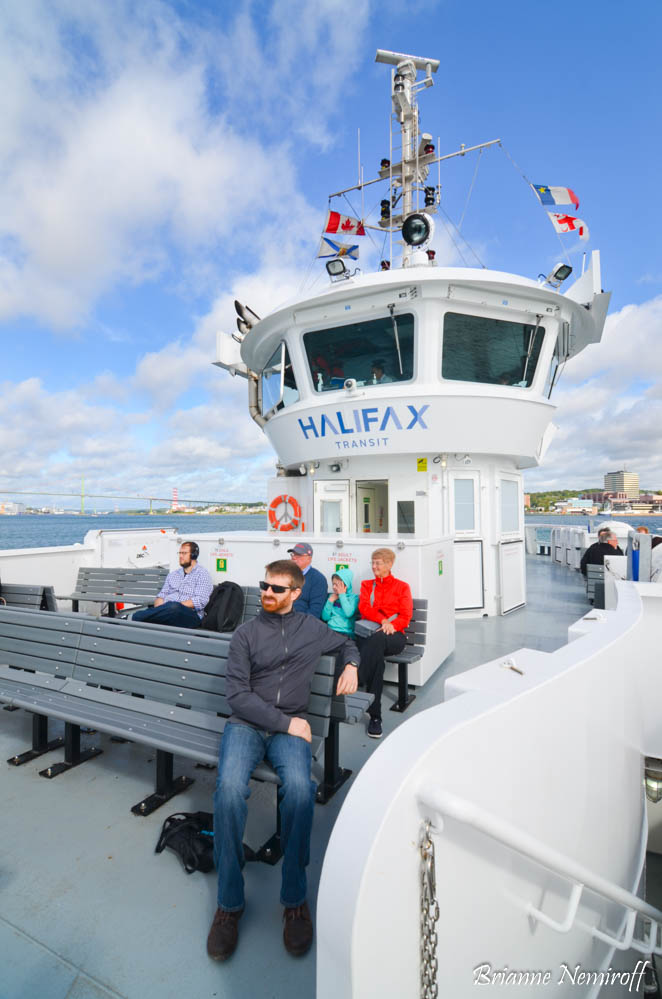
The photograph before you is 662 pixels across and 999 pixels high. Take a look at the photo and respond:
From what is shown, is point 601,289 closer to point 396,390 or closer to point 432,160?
point 396,390

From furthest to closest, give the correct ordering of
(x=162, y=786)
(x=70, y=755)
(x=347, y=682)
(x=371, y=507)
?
1. (x=371, y=507)
2. (x=70, y=755)
3. (x=162, y=786)
4. (x=347, y=682)

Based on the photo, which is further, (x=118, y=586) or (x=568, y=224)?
(x=568, y=224)

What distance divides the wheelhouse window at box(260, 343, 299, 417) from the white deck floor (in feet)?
22.1

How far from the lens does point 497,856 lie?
61.3 inches

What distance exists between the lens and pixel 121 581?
23.9 ft

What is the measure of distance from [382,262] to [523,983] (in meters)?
10.3

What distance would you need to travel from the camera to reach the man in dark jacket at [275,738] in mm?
2191

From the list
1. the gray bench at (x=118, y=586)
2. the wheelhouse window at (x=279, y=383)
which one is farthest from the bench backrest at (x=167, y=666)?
A: the wheelhouse window at (x=279, y=383)

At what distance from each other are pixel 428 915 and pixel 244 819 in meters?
1.19

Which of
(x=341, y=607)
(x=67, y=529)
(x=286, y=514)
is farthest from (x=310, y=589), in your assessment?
(x=67, y=529)

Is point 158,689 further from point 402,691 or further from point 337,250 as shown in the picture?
point 337,250

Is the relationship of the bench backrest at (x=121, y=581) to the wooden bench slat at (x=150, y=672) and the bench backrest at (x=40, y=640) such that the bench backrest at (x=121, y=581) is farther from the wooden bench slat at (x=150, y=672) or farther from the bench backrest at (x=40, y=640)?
the wooden bench slat at (x=150, y=672)

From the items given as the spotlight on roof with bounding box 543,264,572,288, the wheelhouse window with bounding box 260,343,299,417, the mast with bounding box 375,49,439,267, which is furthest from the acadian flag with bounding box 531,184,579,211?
the wheelhouse window with bounding box 260,343,299,417

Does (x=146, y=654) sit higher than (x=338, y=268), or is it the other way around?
(x=338, y=268)
